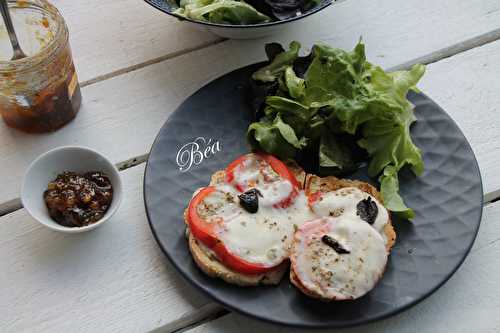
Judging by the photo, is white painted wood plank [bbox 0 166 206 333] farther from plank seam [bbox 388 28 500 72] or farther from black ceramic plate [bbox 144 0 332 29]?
plank seam [bbox 388 28 500 72]

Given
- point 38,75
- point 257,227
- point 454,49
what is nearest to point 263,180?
point 257,227

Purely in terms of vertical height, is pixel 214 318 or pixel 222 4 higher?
pixel 222 4

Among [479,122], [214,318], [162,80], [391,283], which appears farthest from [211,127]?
[479,122]

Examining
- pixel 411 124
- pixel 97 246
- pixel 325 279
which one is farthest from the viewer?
pixel 411 124

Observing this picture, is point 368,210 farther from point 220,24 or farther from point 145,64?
point 145,64


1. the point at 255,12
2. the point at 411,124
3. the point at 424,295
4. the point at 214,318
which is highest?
the point at 255,12

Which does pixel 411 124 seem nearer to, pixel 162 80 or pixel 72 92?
pixel 162 80

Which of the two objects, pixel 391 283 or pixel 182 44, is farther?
pixel 182 44
